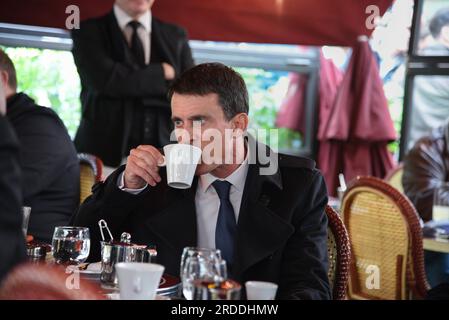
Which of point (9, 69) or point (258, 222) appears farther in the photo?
point (9, 69)

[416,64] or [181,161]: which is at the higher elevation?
[416,64]

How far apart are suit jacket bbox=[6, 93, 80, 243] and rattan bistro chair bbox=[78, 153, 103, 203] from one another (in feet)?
0.75

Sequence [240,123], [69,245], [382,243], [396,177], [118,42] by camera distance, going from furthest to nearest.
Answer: [396,177]
[118,42]
[382,243]
[240,123]
[69,245]

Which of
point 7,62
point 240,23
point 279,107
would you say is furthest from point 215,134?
point 279,107

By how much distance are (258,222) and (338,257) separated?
257 millimetres

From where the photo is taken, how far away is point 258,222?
214 cm

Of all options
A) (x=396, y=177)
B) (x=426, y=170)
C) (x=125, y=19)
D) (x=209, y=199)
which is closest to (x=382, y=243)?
(x=426, y=170)

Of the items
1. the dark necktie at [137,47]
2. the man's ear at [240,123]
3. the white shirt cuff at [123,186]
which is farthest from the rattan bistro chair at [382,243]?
the dark necktie at [137,47]

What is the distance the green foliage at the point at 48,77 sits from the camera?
506 centimetres

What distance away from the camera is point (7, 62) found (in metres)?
3.22

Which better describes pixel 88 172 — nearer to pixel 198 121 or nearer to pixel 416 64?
pixel 198 121

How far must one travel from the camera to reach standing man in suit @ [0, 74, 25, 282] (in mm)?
1134

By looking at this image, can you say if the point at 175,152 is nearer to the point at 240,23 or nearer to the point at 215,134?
the point at 215,134

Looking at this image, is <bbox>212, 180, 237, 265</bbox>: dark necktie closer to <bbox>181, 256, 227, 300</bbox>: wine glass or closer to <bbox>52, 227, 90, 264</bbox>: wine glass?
<bbox>52, 227, 90, 264</bbox>: wine glass
